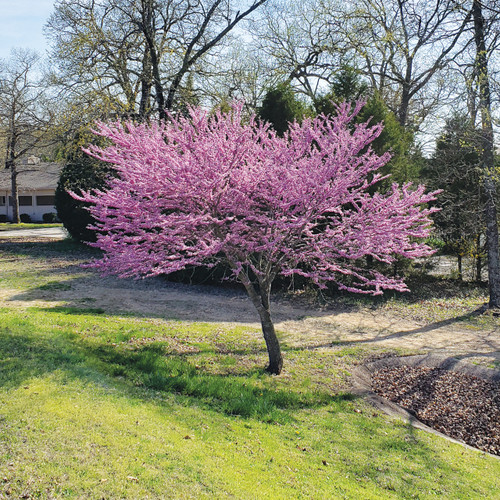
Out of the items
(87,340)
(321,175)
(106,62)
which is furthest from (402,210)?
(106,62)

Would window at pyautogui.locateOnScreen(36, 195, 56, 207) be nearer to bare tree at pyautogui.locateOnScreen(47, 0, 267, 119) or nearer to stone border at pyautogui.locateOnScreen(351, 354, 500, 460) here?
bare tree at pyautogui.locateOnScreen(47, 0, 267, 119)

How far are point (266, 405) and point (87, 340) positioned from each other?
3.27 m

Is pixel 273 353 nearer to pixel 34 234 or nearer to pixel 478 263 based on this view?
pixel 478 263

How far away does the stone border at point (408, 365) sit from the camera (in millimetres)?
5988

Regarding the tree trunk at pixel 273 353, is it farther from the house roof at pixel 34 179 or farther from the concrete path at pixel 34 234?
the house roof at pixel 34 179

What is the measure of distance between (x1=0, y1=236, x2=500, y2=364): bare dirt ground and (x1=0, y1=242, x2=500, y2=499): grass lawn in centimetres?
168

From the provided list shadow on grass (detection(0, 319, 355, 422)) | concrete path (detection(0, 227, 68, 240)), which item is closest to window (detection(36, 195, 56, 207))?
concrete path (detection(0, 227, 68, 240))

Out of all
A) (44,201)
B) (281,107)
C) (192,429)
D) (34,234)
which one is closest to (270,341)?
(192,429)

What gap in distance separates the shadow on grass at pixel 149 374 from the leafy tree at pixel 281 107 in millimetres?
8449

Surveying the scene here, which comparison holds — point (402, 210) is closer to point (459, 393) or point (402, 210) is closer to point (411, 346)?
point (459, 393)

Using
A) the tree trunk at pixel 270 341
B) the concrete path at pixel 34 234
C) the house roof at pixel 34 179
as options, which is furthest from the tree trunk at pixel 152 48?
the house roof at pixel 34 179

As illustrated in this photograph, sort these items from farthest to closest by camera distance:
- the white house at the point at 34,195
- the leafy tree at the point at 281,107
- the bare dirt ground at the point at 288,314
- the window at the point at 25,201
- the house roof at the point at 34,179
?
the window at the point at 25,201 < the white house at the point at 34,195 < the house roof at the point at 34,179 < the leafy tree at the point at 281,107 < the bare dirt ground at the point at 288,314

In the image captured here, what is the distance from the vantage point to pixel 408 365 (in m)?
7.66

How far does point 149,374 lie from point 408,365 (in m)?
4.32
